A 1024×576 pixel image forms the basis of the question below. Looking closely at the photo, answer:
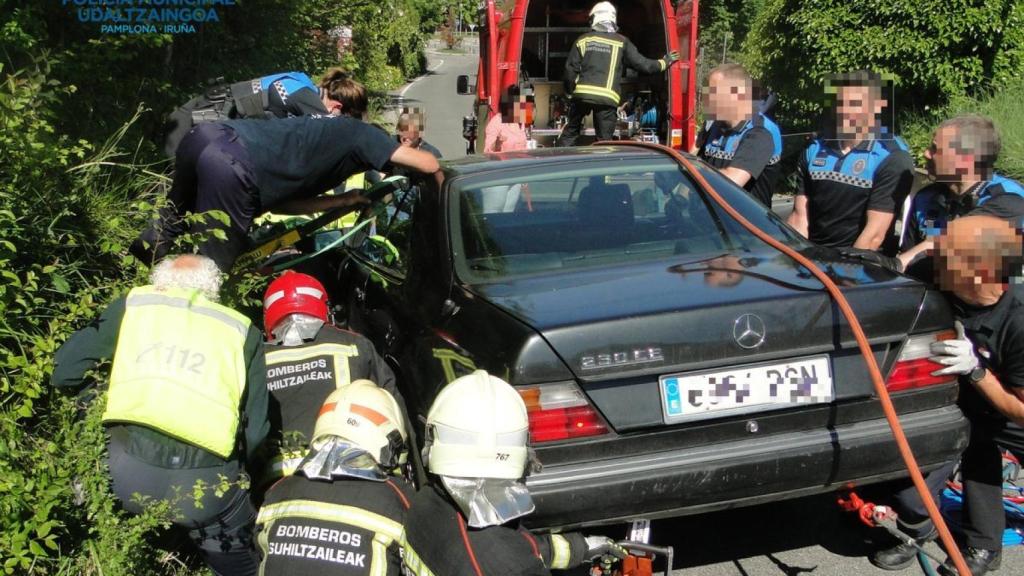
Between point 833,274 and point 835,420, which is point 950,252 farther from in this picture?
point 835,420

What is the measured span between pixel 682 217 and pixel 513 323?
49.9 inches

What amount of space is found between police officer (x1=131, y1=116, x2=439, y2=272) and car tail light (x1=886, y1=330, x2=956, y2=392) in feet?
7.06

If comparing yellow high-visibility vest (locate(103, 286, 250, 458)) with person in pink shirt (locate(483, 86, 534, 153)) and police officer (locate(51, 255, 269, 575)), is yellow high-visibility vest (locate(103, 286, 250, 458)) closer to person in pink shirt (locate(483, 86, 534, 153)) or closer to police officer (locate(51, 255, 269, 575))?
police officer (locate(51, 255, 269, 575))

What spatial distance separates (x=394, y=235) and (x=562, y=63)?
8.64 m

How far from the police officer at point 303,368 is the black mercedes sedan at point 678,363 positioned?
0.21 m

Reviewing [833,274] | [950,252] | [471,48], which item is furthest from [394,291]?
[471,48]

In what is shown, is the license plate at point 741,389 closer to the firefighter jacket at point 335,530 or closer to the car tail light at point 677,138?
the firefighter jacket at point 335,530

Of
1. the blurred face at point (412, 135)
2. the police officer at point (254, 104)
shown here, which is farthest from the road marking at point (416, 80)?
the police officer at point (254, 104)

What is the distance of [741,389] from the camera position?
3.17m

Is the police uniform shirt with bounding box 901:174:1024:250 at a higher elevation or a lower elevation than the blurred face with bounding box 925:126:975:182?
lower

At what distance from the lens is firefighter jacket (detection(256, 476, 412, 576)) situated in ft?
8.61

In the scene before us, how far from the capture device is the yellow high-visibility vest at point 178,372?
297cm

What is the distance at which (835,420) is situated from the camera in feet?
10.8

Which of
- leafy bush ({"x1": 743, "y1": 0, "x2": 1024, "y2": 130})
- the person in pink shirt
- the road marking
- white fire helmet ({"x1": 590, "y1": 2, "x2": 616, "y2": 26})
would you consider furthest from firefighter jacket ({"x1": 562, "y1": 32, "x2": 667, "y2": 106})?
the road marking
